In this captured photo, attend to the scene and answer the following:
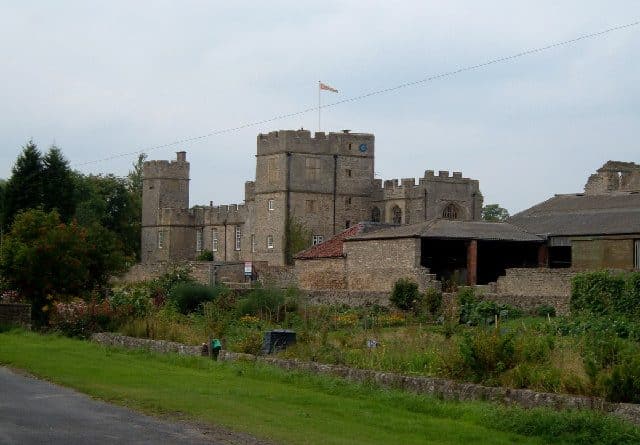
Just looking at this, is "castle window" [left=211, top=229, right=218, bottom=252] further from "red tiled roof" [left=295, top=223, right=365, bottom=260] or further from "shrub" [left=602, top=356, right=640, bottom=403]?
"shrub" [left=602, top=356, right=640, bottom=403]

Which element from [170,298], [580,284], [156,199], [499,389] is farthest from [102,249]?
[156,199]

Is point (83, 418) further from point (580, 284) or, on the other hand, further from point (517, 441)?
point (580, 284)

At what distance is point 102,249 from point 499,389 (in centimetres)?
2084

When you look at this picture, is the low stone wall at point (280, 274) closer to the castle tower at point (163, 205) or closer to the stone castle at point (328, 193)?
the stone castle at point (328, 193)

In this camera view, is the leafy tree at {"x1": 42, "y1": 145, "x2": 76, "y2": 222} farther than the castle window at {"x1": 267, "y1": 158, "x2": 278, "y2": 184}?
No

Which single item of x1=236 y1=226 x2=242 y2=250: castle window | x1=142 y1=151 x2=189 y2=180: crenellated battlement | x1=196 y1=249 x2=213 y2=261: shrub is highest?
x1=142 y1=151 x2=189 y2=180: crenellated battlement

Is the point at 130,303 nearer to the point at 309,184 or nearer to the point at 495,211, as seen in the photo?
the point at 309,184

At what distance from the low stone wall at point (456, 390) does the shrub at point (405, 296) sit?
18145 mm

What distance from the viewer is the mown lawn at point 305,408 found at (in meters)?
14.4

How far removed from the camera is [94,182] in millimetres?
100688

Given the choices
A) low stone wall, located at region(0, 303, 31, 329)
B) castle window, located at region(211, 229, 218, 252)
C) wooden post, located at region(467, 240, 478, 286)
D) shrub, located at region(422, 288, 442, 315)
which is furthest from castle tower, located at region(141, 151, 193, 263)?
low stone wall, located at region(0, 303, 31, 329)

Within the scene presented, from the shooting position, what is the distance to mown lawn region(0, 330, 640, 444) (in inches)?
565

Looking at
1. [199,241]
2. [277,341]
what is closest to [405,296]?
[277,341]

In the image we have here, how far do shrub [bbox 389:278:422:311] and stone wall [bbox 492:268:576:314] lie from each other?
305 cm
